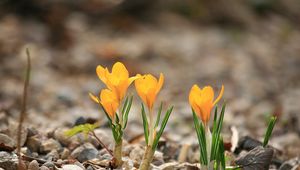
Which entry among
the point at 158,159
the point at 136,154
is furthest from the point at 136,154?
the point at 158,159

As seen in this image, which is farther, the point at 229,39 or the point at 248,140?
the point at 229,39

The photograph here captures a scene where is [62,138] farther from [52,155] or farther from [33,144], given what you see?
[52,155]

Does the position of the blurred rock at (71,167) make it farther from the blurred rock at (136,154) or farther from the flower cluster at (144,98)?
the blurred rock at (136,154)

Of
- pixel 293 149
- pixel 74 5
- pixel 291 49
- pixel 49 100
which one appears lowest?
pixel 293 149

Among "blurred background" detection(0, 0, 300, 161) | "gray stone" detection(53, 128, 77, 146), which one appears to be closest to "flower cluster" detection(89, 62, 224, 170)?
"gray stone" detection(53, 128, 77, 146)

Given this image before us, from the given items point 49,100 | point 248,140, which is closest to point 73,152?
point 248,140

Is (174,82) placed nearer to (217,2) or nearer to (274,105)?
(274,105)

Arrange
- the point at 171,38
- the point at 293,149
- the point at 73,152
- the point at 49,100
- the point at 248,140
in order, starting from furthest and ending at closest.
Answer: the point at 171,38 → the point at 49,100 → the point at 293,149 → the point at 248,140 → the point at 73,152

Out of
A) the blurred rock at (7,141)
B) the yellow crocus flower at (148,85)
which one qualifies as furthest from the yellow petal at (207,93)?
the blurred rock at (7,141)
